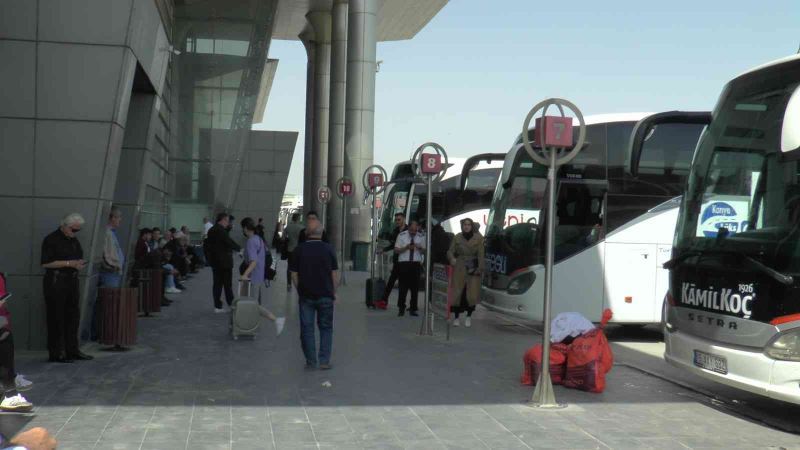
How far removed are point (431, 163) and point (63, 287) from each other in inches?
231

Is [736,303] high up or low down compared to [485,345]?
up

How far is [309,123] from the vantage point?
2375 inches

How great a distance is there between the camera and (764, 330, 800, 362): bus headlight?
857 cm

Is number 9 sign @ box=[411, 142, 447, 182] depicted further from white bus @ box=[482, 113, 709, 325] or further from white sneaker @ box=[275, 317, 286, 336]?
white sneaker @ box=[275, 317, 286, 336]

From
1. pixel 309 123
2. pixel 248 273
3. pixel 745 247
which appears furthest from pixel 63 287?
pixel 309 123

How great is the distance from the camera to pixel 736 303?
29.9 feet

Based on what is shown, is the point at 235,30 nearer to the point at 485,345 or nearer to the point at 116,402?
the point at 485,345

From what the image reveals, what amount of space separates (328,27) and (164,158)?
2651cm

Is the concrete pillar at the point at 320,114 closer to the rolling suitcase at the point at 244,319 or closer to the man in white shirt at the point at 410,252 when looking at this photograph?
the man in white shirt at the point at 410,252

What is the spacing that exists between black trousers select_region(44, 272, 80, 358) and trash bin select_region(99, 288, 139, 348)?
79 cm

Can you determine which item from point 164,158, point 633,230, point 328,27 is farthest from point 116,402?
point 328,27

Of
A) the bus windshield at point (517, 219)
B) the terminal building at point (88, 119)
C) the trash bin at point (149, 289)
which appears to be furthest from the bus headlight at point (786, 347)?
the trash bin at point (149, 289)

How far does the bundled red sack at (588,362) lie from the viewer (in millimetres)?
10445

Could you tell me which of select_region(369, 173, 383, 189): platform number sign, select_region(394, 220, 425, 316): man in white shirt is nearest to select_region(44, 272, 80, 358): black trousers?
select_region(394, 220, 425, 316): man in white shirt
